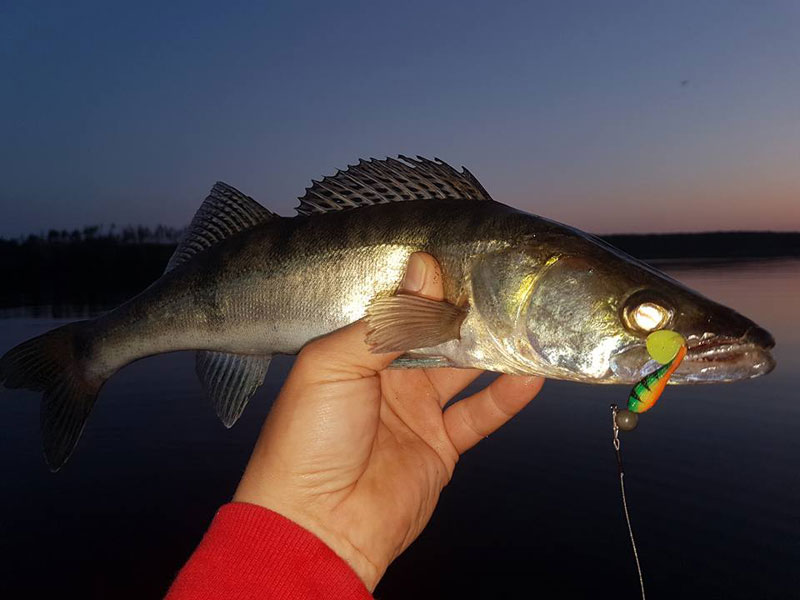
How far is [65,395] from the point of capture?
171 inches

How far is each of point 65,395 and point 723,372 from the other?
14.1ft

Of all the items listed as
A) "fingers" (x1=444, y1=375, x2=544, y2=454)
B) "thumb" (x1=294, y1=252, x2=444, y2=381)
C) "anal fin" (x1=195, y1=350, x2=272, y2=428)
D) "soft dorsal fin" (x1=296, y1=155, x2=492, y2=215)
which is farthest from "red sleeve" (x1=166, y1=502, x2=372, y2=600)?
"soft dorsal fin" (x1=296, y1=155, x2=492, y2=215)

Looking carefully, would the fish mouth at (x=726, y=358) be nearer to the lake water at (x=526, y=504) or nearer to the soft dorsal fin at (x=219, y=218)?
the soft dorsal fin at (x=219, y=218)

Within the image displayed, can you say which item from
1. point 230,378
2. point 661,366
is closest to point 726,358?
point 661,366

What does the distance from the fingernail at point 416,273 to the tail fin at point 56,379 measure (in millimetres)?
2647

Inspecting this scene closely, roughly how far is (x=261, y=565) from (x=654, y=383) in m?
1.98

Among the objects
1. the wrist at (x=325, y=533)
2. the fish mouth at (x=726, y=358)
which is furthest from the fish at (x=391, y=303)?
the wrist at (x=325, y=533)

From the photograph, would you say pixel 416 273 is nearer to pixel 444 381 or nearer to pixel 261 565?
pixel 261 565

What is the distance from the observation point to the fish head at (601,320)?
111 inches

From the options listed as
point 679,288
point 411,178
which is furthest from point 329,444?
point 679,288

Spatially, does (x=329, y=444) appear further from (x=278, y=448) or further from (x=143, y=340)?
(x=143, y=340)

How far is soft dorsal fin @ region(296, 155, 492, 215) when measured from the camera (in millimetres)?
3574

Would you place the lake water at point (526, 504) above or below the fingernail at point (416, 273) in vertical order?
below

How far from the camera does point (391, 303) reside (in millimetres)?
3092
